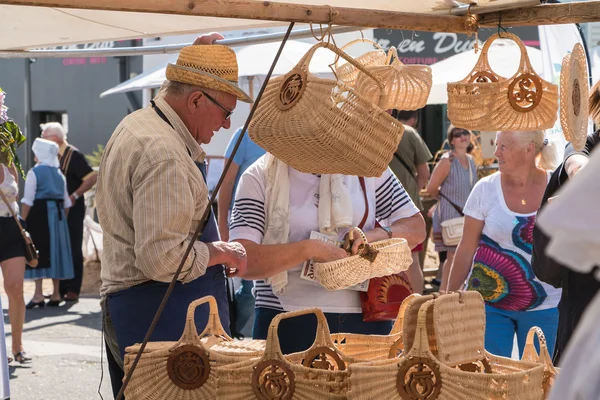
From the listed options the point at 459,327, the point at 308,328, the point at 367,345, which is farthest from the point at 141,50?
the point at 459,327

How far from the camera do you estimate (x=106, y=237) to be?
10.6ft

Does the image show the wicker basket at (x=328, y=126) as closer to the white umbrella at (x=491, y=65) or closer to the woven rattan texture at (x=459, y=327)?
the woven rattan texture at (x=459, y=327)

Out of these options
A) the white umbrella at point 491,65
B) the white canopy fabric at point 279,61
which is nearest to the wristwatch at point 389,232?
the white canopy fabric at point 279,61

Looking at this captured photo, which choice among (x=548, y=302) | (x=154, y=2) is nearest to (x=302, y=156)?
(x=154, y=2)

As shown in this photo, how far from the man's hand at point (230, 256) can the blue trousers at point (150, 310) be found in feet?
0.31

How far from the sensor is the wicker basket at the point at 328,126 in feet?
9.04

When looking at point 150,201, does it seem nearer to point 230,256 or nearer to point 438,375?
point 230,256

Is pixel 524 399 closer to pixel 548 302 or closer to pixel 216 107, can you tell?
pixel 216 107

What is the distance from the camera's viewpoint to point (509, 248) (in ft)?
14.8

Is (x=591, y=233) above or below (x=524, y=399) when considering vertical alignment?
above

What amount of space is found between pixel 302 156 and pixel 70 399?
384cm

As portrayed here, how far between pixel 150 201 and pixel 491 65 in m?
6.46

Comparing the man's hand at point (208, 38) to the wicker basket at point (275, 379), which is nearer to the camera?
the wicker basket at point (275, 379)

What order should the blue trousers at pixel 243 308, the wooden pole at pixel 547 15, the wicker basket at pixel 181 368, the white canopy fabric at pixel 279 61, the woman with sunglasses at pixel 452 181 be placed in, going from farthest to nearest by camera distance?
1. the woman with sunglasses at pixel 452 181
2. the white canopy fabric at pixel 279 61
3. the blue trousers at pixel 243 308
4. the wooden pole at pixel 547 15
5. the wicker basket at pixel 181 368
